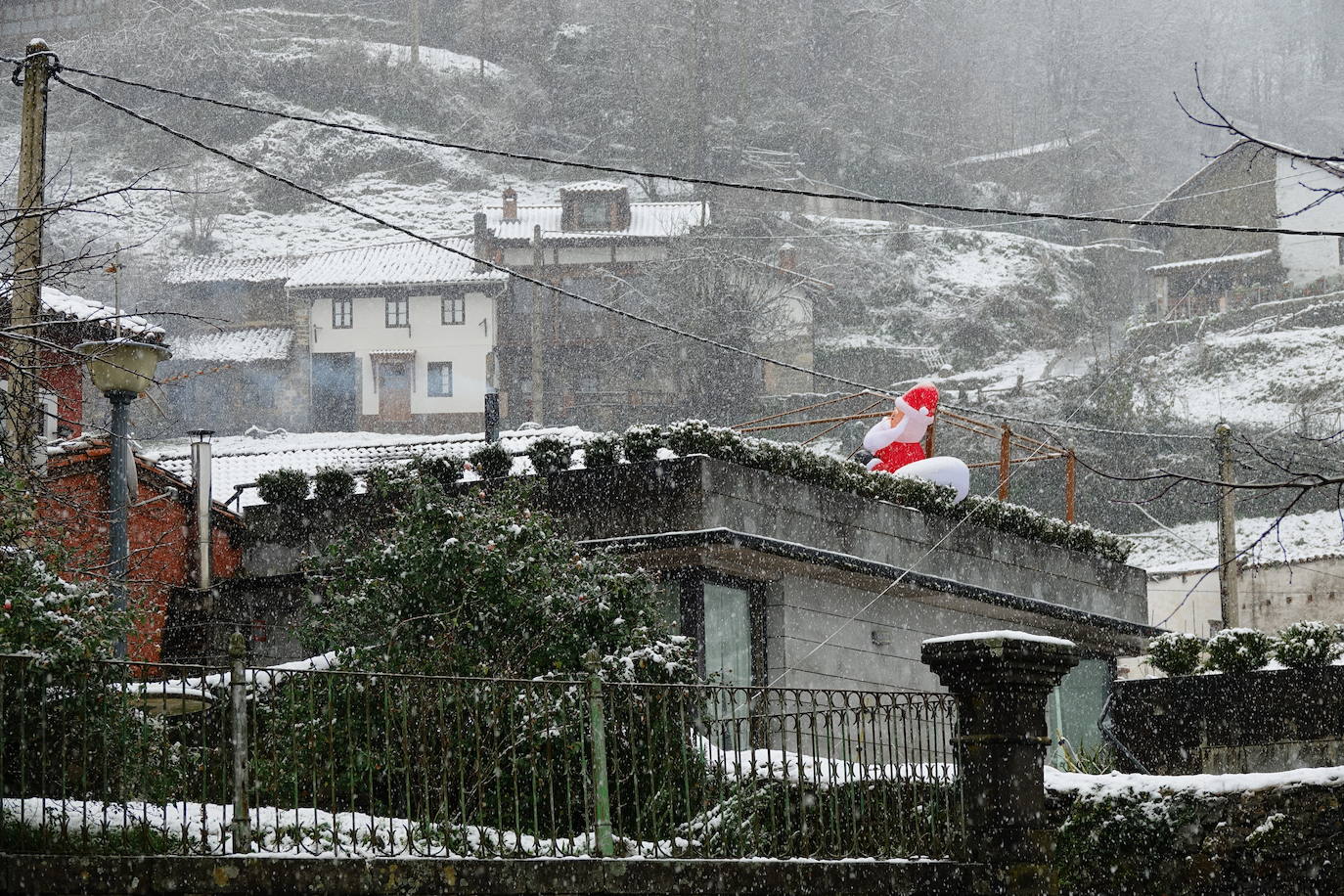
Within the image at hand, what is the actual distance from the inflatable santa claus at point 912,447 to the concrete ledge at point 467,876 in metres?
10.3

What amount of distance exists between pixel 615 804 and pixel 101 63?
79.2 meters

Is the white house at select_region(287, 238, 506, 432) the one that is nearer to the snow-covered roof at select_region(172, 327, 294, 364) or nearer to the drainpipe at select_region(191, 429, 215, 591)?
the snow-covered roof at select_region(172, 327, 294, 364)

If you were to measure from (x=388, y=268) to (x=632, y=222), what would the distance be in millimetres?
10231

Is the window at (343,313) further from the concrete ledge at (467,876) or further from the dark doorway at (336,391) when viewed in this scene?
the concrete ledge at (467,876)

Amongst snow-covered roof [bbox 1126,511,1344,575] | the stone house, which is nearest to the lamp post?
the stone house

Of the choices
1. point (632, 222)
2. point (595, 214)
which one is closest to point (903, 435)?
point (595, 214)

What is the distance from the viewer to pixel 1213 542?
41.0 metres

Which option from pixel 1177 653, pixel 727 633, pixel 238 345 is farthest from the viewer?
pixel 238 345

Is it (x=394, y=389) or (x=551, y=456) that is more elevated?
(x=394, y=389)

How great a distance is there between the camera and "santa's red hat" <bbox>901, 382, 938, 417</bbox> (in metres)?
18.9

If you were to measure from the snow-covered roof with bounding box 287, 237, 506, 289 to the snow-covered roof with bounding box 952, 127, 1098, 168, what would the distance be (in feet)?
99.7

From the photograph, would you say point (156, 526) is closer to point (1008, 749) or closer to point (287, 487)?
point (287, 487)

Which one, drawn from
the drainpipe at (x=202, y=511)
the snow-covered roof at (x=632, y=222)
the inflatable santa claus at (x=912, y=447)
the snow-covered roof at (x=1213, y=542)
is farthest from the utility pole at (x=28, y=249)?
the snow-covered roof at (x=632, y=222)

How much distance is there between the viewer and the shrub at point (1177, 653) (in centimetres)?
1605
